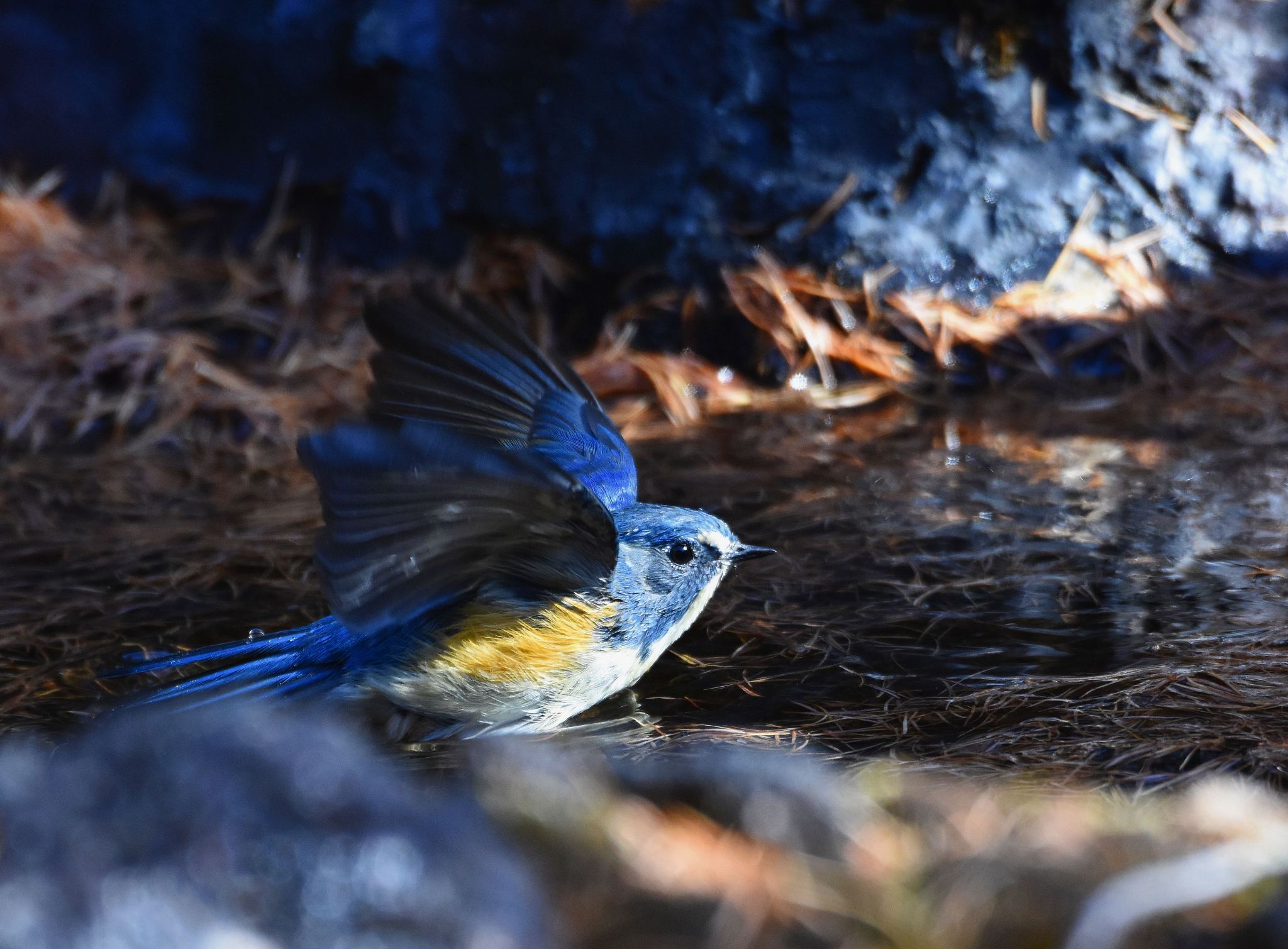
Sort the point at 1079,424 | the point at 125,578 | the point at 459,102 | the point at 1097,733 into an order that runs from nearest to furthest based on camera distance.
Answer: the point at 1097,733
the point at 125,578
the point at 1079,424
the point at 459,102

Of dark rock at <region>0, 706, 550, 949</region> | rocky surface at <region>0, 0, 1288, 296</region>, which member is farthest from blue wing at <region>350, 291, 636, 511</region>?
rocky surface at <region>0, 0, 1288, 296</region>

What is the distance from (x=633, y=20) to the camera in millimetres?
6133

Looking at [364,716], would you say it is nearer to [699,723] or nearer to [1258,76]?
[699,723]

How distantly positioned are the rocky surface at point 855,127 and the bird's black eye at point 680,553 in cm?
290

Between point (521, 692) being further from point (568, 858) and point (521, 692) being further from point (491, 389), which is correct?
point (568, 858)

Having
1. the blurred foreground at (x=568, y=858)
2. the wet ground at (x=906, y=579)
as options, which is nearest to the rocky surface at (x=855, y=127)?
the wet ground at (x=906, y=579)

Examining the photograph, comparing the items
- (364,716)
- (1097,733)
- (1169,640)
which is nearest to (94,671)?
(364,716)

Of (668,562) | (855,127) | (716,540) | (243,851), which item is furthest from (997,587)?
(855,127)

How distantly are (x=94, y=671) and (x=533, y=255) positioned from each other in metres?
3.43

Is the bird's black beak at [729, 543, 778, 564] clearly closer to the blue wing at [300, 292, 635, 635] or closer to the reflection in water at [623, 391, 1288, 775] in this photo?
→ the reflection in water at [623, 391, 1288, 775]

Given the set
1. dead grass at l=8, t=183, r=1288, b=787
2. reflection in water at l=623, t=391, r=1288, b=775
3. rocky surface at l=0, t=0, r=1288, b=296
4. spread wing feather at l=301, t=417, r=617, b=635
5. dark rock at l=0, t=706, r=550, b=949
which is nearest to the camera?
dark rock at l=0, t=706, r=550, b=949

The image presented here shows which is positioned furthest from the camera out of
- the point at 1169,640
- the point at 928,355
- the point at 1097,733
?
the point at 928,355

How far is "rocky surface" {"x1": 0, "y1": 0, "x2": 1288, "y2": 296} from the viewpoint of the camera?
604 centimetres

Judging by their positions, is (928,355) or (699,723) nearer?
(699,723)
